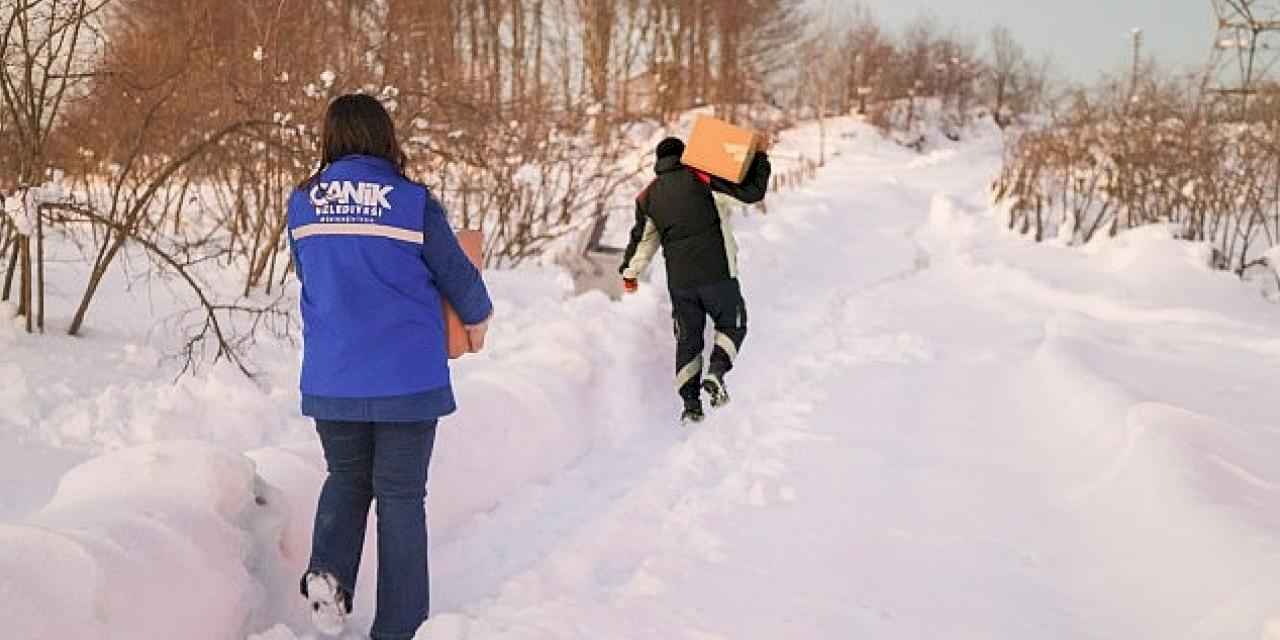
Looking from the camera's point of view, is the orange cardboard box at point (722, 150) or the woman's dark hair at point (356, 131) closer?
the woman's dark hair at point (356, 131)

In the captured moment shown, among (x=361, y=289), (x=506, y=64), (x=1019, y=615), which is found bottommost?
(x=1019, y=615)

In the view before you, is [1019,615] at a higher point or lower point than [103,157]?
lower

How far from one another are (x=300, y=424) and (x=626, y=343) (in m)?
2.23

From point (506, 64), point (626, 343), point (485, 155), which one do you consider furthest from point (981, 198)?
point (626, 343)

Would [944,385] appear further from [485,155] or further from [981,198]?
[981,198]

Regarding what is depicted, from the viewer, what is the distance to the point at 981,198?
22547 millimetres

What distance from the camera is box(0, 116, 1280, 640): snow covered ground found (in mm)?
2793

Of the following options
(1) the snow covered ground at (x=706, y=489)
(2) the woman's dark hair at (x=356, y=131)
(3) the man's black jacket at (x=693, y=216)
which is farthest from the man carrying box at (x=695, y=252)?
(2) the woman's dark hair at (x=356, y=131)

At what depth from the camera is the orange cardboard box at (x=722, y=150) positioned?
5.75 m

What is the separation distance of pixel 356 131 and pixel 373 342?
1.97 ft

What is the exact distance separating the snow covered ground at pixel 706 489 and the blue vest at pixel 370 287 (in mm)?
544

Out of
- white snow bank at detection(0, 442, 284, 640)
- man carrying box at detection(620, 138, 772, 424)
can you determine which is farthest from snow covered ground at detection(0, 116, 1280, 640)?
man carrying box at detection(620, 138, 772, 424)

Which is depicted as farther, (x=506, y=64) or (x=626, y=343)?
(x=506, y=64)

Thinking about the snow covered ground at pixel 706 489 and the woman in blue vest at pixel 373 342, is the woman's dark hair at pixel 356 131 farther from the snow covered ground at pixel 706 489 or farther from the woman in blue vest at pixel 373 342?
the snow covered ground at pixel 706 489
